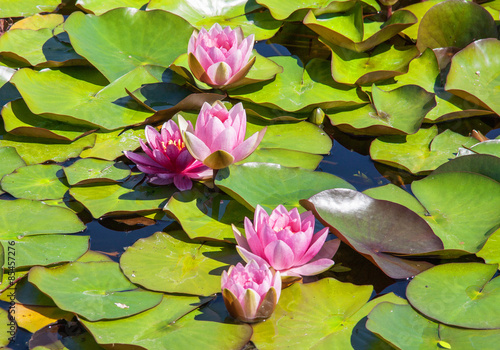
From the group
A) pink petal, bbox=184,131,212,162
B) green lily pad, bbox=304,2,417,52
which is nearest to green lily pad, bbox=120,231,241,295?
pink petal, bbox=184,131,212,162

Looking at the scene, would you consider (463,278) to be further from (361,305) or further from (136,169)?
(136,169)

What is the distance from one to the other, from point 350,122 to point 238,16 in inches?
52.1

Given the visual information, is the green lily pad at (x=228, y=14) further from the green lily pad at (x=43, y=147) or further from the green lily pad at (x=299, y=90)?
the green lily pad at (x=43, y=147)

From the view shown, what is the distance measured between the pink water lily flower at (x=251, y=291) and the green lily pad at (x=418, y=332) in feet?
1.14

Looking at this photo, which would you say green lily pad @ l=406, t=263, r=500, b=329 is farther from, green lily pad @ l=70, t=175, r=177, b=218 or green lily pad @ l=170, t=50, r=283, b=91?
green lily pad @ l=170, t=50, r=283, b=91

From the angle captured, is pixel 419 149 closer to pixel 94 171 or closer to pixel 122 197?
pixel 122 197

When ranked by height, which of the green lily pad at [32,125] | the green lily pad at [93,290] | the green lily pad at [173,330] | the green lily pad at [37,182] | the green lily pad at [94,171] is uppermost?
the green lily pad at [32,125]

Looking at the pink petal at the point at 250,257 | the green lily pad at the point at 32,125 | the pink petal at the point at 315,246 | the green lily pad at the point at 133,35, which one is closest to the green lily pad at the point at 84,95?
the green lily pad at the point at 32,125

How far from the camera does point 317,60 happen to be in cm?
309

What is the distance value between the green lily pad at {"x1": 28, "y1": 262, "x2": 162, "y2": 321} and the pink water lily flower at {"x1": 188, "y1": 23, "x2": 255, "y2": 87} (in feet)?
4.05

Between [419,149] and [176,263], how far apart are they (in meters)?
1.50

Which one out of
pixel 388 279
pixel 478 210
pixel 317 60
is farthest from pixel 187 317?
pixel 317 60

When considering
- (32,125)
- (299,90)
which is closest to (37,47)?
(32,125)

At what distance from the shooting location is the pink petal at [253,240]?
1.82 meters
